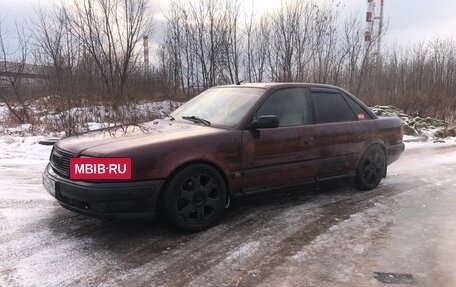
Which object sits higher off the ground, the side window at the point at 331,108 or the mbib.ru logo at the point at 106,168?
the side window at the point at 331,108

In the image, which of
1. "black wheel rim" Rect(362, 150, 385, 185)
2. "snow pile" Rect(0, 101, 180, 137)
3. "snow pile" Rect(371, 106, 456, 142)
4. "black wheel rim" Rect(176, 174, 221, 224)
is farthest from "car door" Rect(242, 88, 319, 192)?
"snow pile" Rect(371, 106, 456, 142)

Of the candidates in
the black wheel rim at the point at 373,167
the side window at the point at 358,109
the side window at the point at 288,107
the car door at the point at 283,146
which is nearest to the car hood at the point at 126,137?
the car door at the point at 283,146

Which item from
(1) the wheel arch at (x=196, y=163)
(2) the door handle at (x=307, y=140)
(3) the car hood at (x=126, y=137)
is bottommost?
(1) the wheel arch at (x=196, y=163)

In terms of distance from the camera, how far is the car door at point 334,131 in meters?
5.41

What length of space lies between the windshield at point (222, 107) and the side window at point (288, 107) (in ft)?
0.52

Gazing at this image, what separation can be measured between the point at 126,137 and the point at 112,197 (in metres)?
0.74

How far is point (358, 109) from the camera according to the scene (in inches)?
241

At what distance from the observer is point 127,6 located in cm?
1736

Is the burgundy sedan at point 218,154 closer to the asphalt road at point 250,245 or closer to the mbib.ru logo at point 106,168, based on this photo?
the mbib.ru logo at point 106,168

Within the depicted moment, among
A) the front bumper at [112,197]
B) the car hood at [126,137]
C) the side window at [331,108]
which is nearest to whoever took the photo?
the front bumper at [112,197]

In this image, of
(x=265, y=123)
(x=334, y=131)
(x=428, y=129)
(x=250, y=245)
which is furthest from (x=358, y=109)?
(x=428, y=129)

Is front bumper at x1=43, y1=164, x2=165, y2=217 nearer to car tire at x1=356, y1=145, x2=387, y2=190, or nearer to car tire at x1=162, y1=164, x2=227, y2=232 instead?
car tire at x1=162, y1=164, x2=227, y2=232

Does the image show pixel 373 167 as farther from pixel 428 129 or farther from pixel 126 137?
pixel 428 129

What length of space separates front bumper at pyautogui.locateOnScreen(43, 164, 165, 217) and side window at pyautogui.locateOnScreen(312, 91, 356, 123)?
96.1 inches
